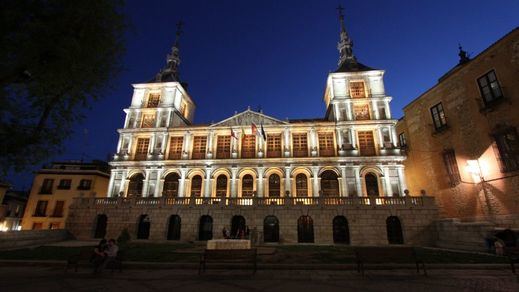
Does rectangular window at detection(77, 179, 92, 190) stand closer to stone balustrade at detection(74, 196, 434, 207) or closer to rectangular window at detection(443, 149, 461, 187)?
stone balustrade at detection(74, 196, 434, 207)

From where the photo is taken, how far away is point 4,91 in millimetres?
9781

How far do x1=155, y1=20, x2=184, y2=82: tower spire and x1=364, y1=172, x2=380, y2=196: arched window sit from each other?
2977 centimetres

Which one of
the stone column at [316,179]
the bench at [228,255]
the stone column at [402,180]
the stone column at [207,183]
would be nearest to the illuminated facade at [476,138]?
the stone column at [402,180]

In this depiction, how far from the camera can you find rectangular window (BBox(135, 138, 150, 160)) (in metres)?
30.0

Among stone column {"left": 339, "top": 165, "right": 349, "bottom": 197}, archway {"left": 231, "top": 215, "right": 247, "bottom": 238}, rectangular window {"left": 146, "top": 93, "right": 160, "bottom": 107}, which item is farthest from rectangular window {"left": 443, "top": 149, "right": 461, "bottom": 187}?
rectangular window {"left": 146, "top": 93, "right": 160, "bottom": 107}

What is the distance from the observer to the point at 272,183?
27.6 metres

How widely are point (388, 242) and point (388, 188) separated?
7.65 meters

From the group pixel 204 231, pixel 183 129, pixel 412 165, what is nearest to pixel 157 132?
pixel 183 129

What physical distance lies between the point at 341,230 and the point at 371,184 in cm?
898

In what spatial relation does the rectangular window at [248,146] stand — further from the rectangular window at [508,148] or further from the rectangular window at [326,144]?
the rectangular window at [508,148]

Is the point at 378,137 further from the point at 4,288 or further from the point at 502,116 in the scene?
the point at 4,288

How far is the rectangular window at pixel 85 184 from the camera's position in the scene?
106 feet

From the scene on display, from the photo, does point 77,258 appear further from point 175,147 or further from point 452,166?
point 452,166

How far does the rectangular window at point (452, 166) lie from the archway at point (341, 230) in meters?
10.1
